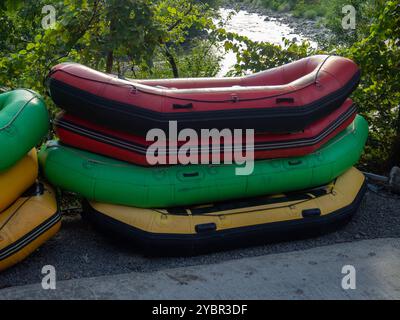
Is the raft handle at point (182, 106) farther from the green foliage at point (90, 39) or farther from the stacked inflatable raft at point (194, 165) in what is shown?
the green foliage at point (90, 39)

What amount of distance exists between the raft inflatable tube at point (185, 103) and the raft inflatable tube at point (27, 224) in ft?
1.89

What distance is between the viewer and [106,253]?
3643 millimetres

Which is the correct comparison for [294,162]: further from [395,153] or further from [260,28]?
[260,28]

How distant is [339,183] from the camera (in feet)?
13.4

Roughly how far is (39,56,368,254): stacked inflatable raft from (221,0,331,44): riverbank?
36.4ft

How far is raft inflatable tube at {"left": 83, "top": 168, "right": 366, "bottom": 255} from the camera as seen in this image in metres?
3.53

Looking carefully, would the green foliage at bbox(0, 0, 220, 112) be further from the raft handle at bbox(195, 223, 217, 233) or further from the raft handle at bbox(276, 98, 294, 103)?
the raft handle at bbox(195, 223, 217, 233)

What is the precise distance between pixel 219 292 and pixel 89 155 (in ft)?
3.98

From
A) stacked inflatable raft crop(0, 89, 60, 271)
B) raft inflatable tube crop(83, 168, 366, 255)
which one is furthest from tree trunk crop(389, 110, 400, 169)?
stacked inflatable raft crop(0, 89, 60, 271)

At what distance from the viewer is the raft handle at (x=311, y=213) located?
12.5 ft

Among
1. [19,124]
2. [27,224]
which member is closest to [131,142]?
[19,124]

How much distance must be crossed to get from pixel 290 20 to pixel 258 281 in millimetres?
16516

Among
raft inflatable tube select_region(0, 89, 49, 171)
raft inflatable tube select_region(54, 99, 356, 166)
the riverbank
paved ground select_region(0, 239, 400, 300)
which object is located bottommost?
the riverbank

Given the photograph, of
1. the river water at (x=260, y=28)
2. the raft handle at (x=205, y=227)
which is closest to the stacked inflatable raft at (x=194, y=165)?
the raft handle at (x=205, y=227)
